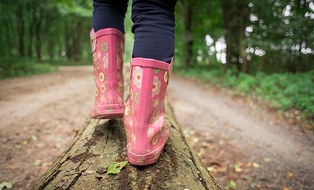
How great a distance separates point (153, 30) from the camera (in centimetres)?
106

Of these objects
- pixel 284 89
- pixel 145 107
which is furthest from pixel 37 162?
pixel 284 89

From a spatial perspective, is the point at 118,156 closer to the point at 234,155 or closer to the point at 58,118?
the point at 234,155

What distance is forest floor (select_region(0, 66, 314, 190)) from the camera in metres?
2.14

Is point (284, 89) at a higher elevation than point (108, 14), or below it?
below

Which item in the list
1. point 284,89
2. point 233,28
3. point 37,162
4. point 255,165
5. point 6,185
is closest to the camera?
point 6,185

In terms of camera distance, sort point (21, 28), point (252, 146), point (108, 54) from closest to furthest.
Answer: point (108, 54) < point (252, 146) < point (21, 28)

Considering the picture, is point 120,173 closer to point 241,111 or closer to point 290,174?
point 290,174

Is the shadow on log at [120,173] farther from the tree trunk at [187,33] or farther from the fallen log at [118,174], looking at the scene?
the tree trunk at [187,33]

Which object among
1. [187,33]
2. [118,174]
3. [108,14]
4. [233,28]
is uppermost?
[187,33]

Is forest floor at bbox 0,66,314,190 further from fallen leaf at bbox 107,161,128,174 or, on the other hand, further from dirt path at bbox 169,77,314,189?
fallen leaf at bbox 107,161,128,174

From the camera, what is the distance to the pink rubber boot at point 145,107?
1027 mm

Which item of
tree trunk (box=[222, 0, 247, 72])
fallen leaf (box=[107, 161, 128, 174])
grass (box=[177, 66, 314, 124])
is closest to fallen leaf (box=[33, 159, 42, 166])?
fallen leaf (box=[107, 161, 128, 174])

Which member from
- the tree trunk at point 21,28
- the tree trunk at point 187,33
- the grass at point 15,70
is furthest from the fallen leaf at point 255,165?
the tree trunk at point 21,28

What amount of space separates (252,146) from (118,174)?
2.41 meters
